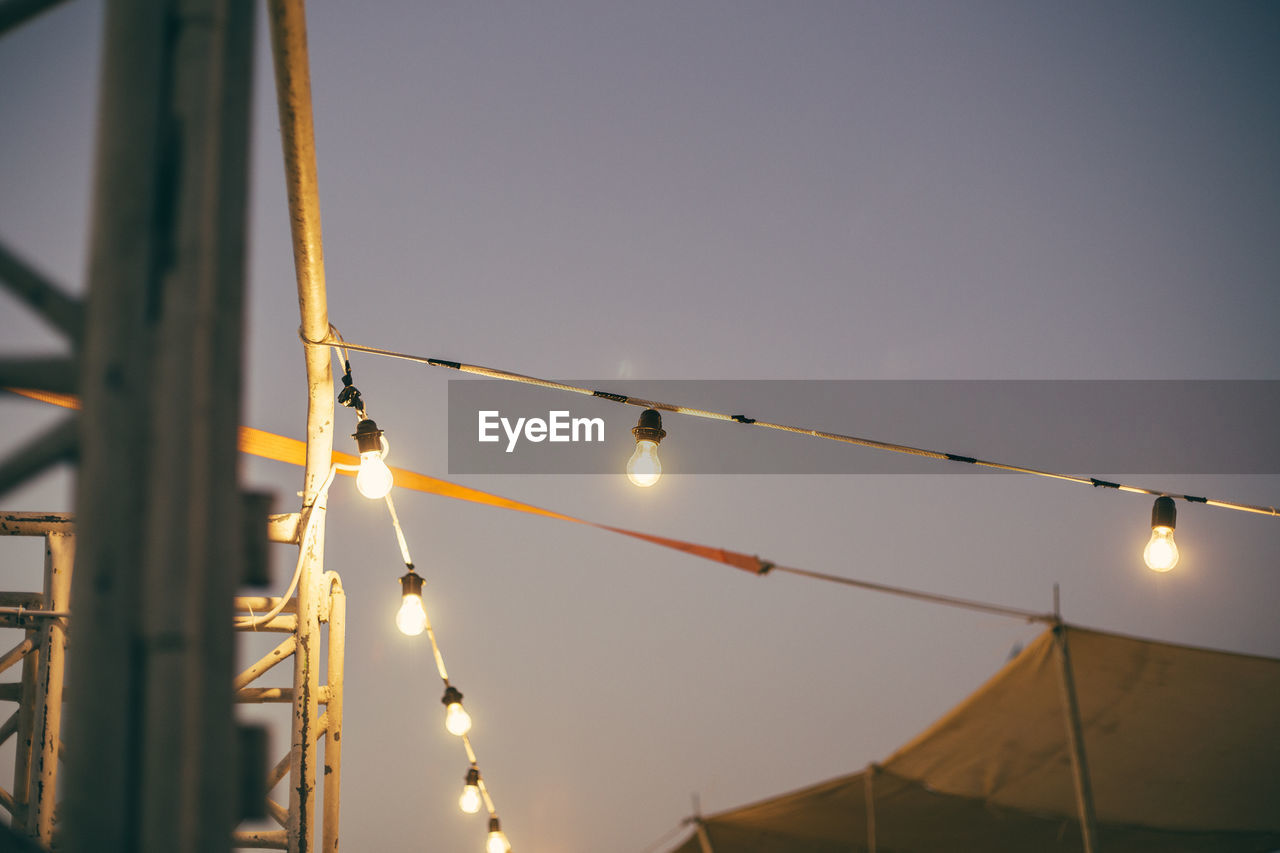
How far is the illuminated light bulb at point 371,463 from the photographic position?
551 cm

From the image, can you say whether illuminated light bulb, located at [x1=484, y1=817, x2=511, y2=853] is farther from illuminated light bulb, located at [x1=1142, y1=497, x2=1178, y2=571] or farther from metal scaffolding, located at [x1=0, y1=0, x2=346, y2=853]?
metal scaffolding, located at [x1=0, y1=0, x2=346, y2=853]

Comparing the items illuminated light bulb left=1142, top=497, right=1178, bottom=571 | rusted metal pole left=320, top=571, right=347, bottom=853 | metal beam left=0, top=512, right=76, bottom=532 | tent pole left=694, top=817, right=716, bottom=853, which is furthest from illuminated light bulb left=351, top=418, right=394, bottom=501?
illuminated light bulb left=1142, top=497, right=1178, bottom=571

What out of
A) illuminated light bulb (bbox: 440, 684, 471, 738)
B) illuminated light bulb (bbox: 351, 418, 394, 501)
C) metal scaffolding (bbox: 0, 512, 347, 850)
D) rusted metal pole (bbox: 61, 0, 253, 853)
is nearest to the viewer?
rusted metal pole (bbox: 61, 0, 253, 853)

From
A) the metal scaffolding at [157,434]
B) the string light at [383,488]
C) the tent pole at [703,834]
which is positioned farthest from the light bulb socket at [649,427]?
the metal scaffolding at [157,434]

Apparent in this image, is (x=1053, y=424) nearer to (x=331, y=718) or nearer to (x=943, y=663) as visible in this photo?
(x=943, y=663)

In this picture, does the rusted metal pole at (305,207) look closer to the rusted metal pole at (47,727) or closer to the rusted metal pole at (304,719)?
the rusted metal pole at (304,719)

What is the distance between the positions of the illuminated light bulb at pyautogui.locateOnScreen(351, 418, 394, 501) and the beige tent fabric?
354cm

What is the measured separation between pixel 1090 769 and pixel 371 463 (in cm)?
524

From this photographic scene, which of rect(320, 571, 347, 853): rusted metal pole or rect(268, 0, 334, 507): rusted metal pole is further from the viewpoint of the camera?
rect(320, 571, 347, 853): rusted metal pole

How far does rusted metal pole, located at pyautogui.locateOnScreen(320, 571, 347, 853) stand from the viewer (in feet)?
20.5

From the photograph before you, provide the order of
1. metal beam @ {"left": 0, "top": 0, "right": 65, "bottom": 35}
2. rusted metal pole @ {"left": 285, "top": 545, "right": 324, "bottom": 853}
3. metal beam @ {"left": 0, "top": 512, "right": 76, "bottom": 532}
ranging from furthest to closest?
metal beam @ {"left": 0, "top": 512, "right": 76, "bottom": 532}, rusted metal pole @ {"left": 285, "top": 545, "right": 324, "bottom": 853}, metal beam @ {"left": 0, "top": 0, "right": 65, "bottom": 35}

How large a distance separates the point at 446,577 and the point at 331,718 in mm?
8971

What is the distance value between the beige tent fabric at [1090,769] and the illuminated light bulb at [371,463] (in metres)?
3.54

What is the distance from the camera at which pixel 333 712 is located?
20.5 ft
